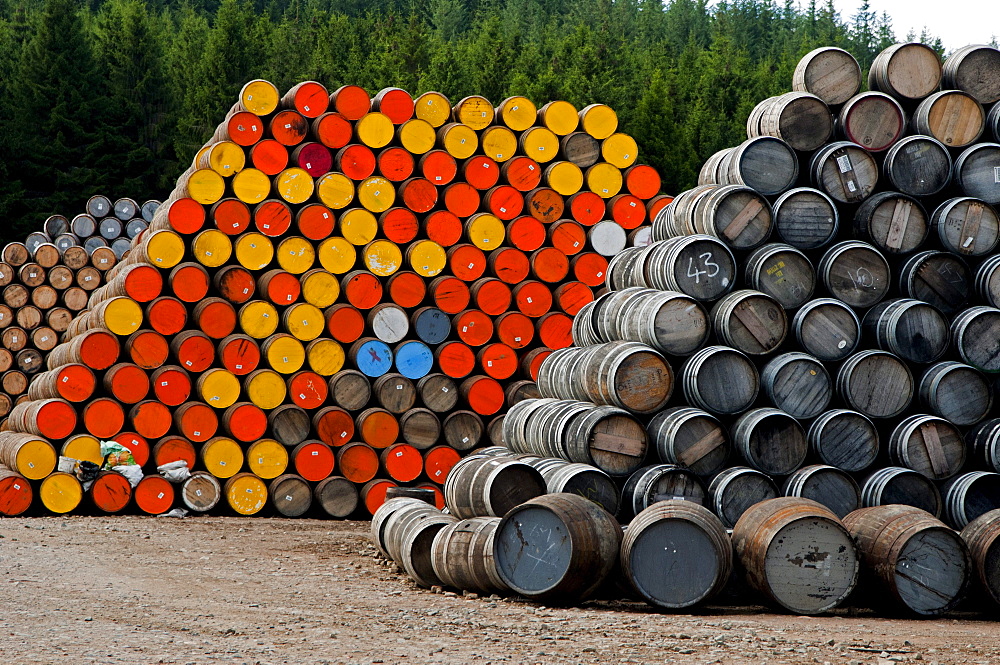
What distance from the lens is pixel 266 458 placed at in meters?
11.1

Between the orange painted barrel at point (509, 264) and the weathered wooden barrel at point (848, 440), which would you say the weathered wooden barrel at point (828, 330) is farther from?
the orange painted barrel at point (509, 264)

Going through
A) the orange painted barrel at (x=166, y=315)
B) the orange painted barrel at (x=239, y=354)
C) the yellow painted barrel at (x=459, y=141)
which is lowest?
the orange painted barrel at (x=239, y=354)

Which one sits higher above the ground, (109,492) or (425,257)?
(425,257)

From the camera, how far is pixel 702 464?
729 cm

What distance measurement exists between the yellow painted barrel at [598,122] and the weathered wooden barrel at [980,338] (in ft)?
19.1

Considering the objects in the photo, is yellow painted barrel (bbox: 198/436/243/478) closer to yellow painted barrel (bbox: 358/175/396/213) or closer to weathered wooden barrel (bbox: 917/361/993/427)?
yellow painted barrel (bbox: 358/175/396/213)

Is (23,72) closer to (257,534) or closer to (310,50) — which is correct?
(310,50)

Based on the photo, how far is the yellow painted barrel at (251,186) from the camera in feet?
37.9

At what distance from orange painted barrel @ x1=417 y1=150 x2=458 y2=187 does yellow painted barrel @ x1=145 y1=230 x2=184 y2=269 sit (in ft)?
8.84

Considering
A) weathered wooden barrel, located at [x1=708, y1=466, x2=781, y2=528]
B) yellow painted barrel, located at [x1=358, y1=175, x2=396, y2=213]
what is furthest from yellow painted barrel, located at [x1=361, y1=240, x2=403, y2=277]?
weathered wooden barrel, located at [x1=708, y1=466, x2=781, y2=528]

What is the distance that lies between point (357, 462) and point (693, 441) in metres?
4.98

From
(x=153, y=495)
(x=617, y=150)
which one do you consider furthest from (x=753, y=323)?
(x=153, y=495)

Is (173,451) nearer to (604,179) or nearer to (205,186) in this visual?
(205,186)

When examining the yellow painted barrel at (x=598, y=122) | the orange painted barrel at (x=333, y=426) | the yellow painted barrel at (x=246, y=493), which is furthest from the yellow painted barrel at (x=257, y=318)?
the yellow painted barrel at (x=598, y=122)
